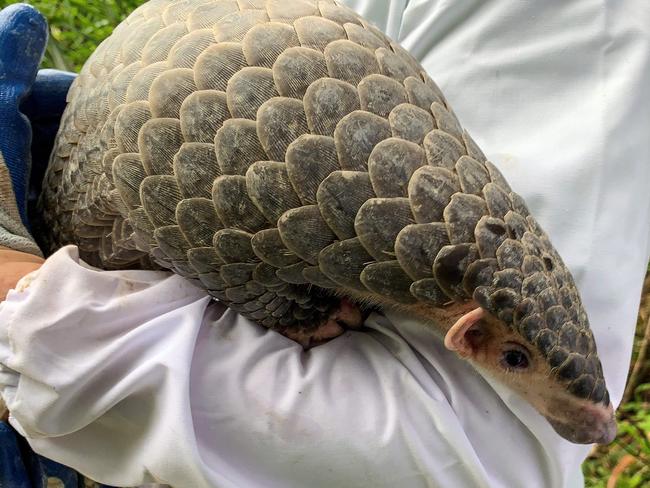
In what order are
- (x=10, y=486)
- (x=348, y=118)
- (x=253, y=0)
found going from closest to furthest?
1. (x=348, y=118)
2. (x=253, y=0)
3. (x=10, y=486)

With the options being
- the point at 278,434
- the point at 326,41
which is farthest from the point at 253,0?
the point at 278,434

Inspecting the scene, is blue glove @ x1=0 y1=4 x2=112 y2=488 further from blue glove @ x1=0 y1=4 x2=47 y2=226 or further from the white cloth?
the white cloth

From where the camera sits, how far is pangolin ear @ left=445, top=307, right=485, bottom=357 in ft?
3.12

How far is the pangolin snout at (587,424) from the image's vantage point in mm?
1022

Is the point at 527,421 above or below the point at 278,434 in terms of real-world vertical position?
above

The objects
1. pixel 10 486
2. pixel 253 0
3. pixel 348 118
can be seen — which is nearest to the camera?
pixel 348 118

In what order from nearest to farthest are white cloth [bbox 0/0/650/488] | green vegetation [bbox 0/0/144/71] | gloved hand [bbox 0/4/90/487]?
white cloth [bbox 0/0/650/488] → gloved hand [bbox 0/4/90/487] → green vegetation [bbox 0/0/144/71]

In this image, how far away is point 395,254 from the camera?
0.95 metres

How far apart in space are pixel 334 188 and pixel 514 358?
0.37 m

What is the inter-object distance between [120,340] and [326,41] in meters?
0.55

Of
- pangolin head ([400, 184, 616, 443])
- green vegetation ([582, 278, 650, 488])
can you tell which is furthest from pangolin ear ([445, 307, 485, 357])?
green vegetation ([582, 278, 650, 488])

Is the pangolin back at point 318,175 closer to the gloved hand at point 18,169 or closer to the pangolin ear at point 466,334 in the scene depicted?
the pangolin ear at point 466,334

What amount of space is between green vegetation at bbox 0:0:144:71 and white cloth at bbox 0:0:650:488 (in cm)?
221

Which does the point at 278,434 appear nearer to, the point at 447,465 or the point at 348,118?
the point at 447,465
